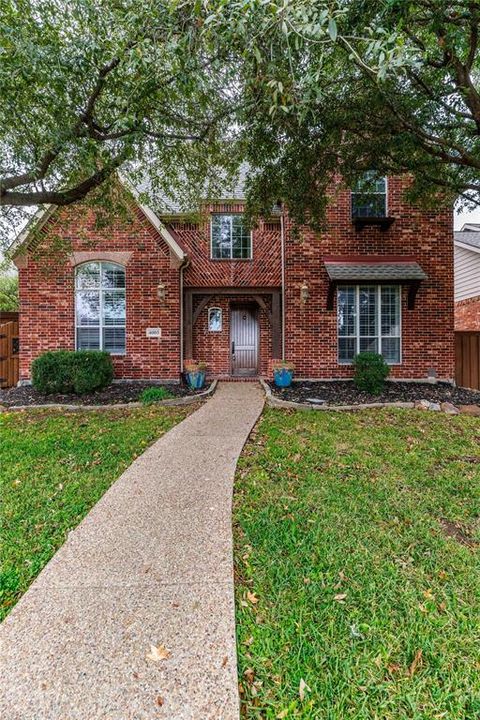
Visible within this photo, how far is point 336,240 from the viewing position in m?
10.2

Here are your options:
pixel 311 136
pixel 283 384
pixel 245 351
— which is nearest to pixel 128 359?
pixel 245 351

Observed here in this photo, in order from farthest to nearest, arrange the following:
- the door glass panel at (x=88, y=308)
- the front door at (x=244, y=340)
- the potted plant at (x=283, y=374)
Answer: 1. the front door at (x=244, y=340)
2. the door glass panel at (x=88, y=308)
3. the potted plant at (x=283, y=374)

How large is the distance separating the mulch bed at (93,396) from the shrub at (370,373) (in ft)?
13.9

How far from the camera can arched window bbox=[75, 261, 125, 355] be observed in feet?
32.9

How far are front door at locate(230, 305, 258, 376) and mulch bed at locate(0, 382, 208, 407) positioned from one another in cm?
247

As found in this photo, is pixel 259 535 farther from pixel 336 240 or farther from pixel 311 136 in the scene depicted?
pixel 336 240

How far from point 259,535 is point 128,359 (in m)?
8.03

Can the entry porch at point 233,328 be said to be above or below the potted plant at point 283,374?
above

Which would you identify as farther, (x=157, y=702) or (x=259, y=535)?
(x=259, y=535)

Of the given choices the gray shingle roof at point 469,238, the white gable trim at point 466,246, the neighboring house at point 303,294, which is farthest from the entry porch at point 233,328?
the gray shingle roof at point 469,238

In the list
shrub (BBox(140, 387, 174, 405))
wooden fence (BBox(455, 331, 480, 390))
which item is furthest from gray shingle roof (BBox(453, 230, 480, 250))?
shrub (BBox(140, 387, 174, 405))

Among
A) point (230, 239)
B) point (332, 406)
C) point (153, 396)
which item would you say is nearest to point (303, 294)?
point (230, 239)

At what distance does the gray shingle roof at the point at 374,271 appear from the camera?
31.0 feet

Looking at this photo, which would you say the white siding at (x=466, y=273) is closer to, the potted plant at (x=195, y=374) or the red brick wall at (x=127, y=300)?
the potted plant at (x=195, y=374)
